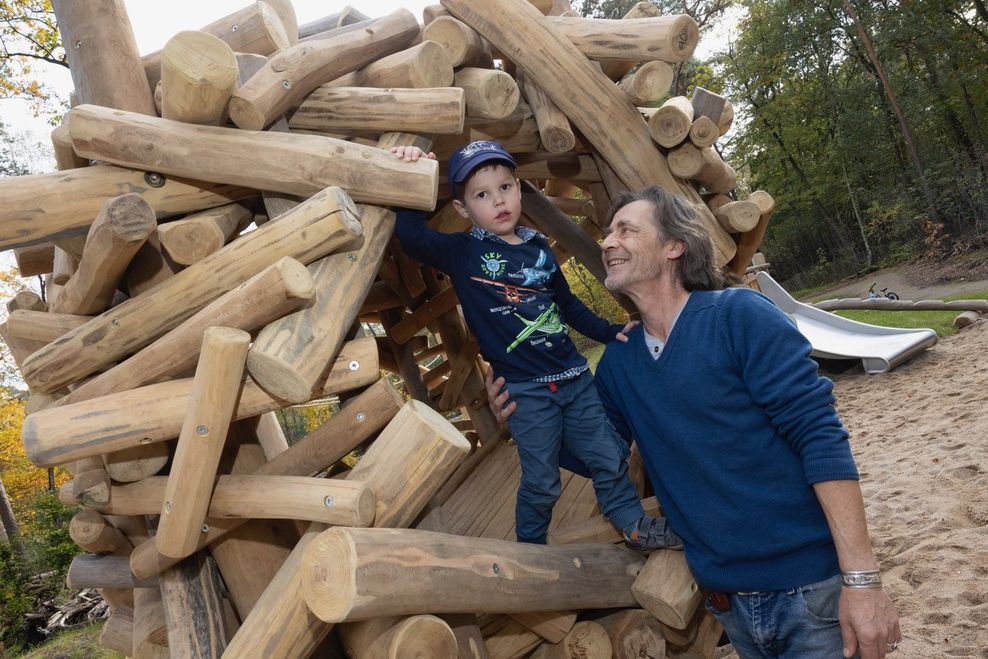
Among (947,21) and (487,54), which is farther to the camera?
(947,21)

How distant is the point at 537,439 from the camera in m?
3.34

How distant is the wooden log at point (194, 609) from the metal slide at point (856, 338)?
29.2 ft

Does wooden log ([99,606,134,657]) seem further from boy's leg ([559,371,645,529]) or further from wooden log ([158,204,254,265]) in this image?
boy's leg ([559,371,645,529])

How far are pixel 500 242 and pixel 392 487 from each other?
1422mm

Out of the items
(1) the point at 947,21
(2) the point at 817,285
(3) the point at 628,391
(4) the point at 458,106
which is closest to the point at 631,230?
(3) the point at 628,391

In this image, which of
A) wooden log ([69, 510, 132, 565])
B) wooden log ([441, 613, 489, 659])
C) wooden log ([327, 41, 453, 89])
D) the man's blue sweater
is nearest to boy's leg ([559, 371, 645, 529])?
the man's blue sweater

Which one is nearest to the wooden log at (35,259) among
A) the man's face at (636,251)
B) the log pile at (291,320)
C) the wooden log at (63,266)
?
the log pile at (291,320)

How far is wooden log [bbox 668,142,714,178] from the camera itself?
3.90 meters

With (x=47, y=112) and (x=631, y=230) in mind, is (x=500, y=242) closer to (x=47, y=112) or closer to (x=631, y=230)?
(x=631, y=230)

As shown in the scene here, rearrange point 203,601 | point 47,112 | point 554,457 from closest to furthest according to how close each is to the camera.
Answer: point 203,601 → point 554,457 → point 47,112

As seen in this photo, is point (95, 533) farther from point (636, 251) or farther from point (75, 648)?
point (75, 648)

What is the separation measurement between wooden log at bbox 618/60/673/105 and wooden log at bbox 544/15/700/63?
0.18 feet

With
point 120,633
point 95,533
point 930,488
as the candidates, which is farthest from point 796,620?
point 930,488

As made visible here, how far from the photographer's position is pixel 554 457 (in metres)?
3.39
